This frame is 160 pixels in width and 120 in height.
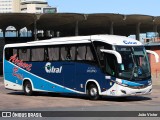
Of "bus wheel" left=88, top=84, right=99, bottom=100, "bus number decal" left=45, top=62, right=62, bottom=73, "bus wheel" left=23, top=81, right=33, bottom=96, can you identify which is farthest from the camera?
"bus wheel" left=23, top=81, right=33, bottom=96

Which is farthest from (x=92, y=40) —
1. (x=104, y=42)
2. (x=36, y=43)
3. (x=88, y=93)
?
(x=36, y=43)

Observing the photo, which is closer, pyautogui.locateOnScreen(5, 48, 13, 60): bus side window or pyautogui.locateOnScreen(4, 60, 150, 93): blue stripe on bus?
pyautogui.locateOnScreen(4, 60, 150, 93): blue stripe on bus

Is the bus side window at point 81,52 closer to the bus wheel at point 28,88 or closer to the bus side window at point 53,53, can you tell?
the bus side window at point 53,53

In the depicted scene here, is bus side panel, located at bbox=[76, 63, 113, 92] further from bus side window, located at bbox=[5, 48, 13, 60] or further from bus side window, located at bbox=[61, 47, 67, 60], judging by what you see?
bus side window, located at bbox=[5, 48, 13, 60]

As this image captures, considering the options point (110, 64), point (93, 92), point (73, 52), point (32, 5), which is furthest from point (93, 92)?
point (32, 5)

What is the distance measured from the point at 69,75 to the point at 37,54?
2.98m

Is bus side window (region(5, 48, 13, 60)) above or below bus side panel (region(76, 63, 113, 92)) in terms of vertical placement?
above

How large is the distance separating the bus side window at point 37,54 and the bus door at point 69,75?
205 centimetres

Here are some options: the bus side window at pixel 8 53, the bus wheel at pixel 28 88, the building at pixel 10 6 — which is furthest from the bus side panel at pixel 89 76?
the building at pixel 10 6

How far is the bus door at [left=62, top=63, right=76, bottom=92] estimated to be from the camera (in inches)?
877

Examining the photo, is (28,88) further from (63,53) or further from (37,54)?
(63,53)

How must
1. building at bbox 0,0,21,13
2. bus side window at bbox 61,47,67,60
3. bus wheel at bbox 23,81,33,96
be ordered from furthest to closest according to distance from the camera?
building at bbox 0,0,21,13 < bus wheel at bbox 23,81,33,96 < bus side window at bbox 61,47,67,60

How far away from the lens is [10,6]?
178000 mm

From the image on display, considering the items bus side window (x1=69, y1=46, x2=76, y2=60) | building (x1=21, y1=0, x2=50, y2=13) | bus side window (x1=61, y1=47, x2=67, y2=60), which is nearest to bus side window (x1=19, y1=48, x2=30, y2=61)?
bus side window (x1=61, y1=47, x2=67, y2=60)
